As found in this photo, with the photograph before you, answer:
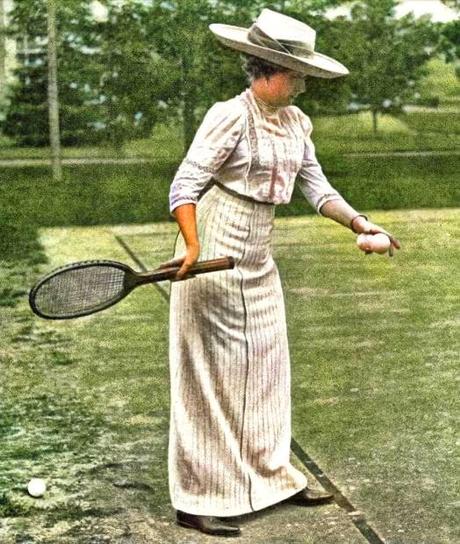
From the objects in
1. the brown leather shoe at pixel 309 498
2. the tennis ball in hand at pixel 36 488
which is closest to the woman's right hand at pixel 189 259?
the brown leather shoe at pixel 309 498

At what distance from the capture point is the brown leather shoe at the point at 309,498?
5.02 meters

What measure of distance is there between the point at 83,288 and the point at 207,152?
0.61 meters

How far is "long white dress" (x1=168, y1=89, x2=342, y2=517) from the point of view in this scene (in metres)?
4.63

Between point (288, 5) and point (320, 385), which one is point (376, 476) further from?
point (288, 5)

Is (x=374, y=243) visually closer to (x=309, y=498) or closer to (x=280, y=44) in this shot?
(x=280, y=44)

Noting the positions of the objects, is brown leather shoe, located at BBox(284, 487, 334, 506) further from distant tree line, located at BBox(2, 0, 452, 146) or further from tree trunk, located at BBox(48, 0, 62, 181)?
tree trunk, located at BBox(48, 0, 62, 181)

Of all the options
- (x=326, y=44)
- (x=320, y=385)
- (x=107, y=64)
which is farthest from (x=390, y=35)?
(x=320, y=385)

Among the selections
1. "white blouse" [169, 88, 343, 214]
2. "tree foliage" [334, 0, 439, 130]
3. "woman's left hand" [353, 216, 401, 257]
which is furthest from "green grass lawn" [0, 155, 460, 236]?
"white blouse" [169, 88, 343, 214]

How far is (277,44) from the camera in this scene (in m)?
4.60

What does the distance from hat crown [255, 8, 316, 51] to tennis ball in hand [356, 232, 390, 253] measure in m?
0.64

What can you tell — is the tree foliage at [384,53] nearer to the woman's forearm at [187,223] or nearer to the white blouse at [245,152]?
the white blouse at [245,152]

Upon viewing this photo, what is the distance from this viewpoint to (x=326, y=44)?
1262 cm

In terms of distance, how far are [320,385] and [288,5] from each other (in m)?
6.49

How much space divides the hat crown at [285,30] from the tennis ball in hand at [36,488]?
1.79 metres
